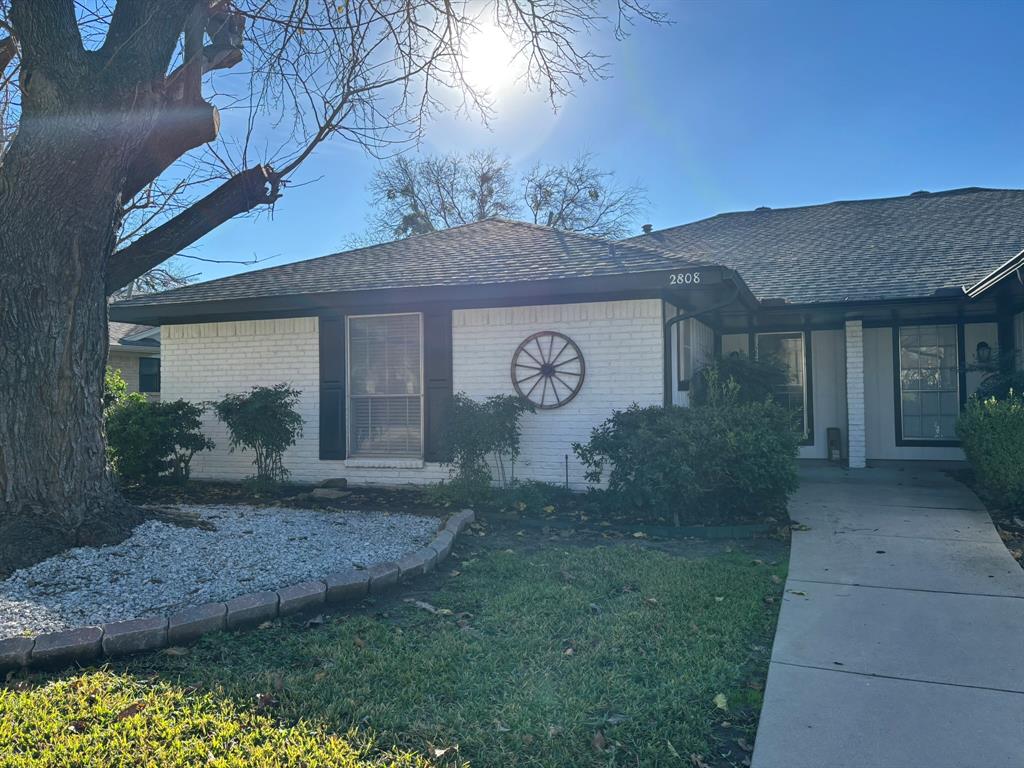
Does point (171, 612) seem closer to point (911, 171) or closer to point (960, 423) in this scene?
point (960, 423)

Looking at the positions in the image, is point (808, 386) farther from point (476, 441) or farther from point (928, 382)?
point (476, 441)

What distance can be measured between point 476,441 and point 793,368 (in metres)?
5.92

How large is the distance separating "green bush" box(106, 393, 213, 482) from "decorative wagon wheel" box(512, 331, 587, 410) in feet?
14.3

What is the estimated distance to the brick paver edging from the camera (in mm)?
3570

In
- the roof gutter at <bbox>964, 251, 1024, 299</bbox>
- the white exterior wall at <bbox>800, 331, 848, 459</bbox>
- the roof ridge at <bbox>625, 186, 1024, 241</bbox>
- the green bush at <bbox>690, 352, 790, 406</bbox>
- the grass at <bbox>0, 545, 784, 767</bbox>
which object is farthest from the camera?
the roof ridge at <bbox>625, 186, 1024, 241</bbox>

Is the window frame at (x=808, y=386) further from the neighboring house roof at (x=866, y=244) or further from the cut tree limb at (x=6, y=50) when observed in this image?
the cut tree limb at (x=6, y=50)

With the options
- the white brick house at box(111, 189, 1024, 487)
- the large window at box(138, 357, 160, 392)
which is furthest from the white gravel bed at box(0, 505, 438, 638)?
the large window at box(138, 357, 160, 392)

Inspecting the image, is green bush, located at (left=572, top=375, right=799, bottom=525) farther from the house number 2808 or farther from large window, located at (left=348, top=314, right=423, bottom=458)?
large window, located at (left=348, top=314, right=423, bottom=458)

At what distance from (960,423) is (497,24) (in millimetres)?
6904

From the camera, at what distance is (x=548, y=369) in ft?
28.3

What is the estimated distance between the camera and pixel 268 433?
857 centimetres

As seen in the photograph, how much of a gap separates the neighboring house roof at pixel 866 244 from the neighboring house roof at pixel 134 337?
14.1m

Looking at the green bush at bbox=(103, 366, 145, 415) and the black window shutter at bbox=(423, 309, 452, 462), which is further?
the green bush at bbox=(103, 366, 145, 415)

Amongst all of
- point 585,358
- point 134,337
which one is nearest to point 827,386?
point 585,358
